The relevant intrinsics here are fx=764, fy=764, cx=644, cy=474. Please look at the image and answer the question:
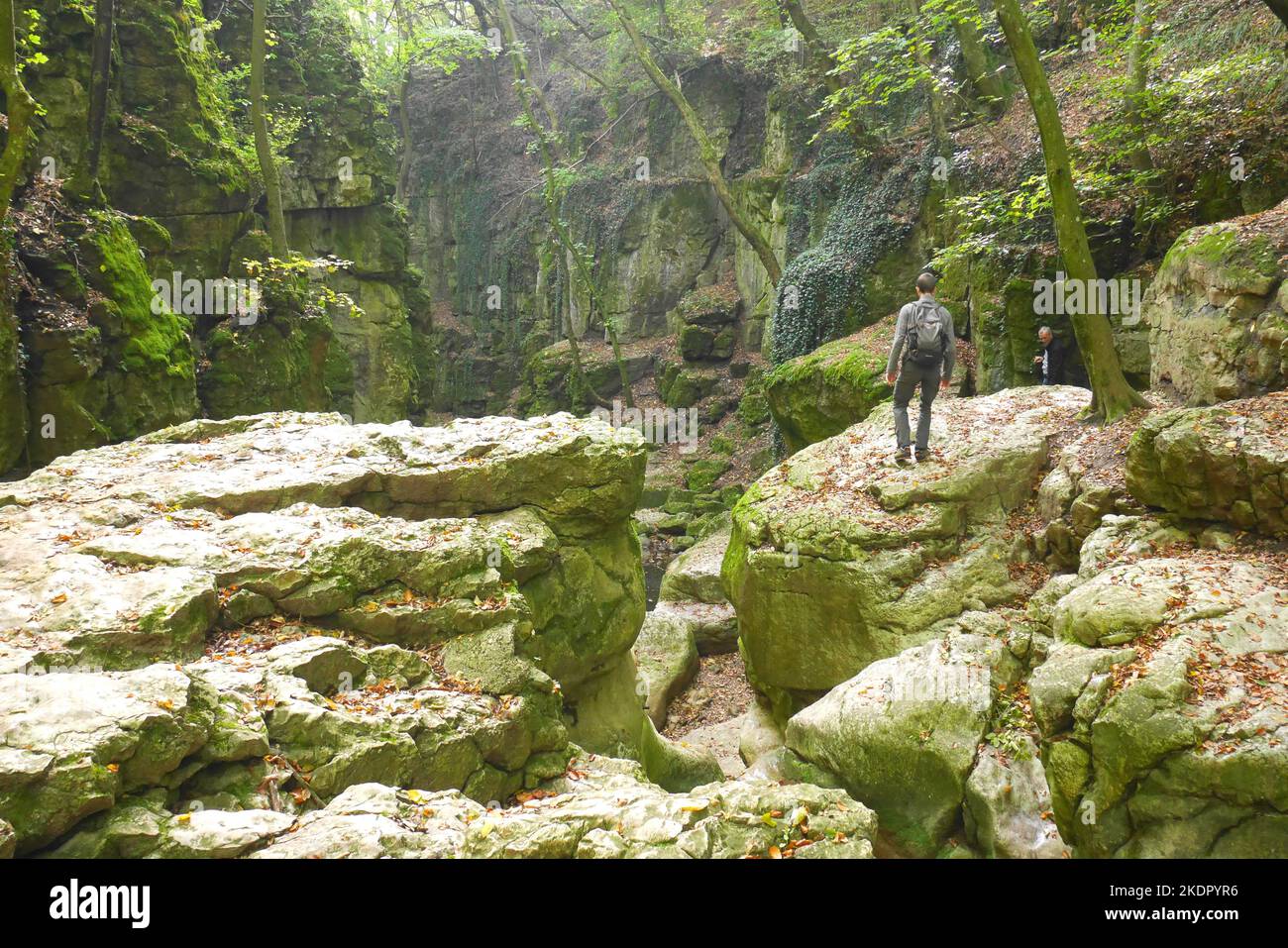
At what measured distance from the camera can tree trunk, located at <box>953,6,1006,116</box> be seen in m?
16.4

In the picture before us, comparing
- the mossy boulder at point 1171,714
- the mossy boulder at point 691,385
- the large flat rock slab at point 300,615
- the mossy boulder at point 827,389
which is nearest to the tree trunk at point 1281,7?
the mossy boulder at point 1171,714

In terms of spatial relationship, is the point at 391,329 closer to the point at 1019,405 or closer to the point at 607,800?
the point at 1019,405

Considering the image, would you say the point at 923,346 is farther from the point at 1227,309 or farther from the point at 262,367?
the point at 262,367

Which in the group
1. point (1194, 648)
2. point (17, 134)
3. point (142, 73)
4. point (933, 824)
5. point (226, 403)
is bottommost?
point (933, 824)

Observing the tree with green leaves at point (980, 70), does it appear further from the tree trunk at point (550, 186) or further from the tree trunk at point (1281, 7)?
the tree trunk at point (550, 186)

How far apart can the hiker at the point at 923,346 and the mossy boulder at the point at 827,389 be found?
4.62 m

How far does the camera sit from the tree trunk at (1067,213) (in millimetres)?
8719

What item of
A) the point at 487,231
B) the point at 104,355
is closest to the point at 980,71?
the point at 104,355

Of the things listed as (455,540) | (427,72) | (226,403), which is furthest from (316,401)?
(427,72)

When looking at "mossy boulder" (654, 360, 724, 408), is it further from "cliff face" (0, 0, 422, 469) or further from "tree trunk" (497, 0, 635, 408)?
"cliff face" (0, 0, 422, 469)

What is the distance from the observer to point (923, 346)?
8.72 metres

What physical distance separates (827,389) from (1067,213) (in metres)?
6.53

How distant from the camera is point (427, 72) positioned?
113ft

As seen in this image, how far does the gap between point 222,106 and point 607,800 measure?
18665 mm
